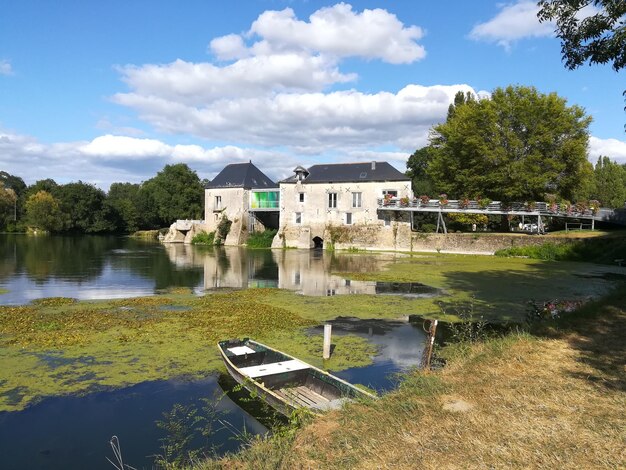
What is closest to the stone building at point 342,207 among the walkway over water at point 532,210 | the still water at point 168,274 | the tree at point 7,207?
the walkway over water at point 532,210

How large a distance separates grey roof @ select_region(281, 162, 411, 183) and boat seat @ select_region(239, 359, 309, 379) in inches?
1549

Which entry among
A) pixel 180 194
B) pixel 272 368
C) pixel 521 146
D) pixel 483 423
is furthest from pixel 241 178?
pixel 483 423

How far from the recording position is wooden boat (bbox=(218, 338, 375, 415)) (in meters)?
7.79

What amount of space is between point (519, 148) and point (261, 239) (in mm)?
28885

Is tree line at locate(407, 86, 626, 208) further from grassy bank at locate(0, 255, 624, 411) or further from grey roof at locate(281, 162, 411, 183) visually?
grassy bank at locate(0, 255, 624, 411)

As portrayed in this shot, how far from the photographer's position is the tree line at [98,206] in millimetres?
73938

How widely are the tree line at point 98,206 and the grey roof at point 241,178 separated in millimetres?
16710

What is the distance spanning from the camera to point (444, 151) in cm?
4728

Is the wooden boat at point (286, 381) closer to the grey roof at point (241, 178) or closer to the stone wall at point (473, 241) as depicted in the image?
the stone wall at point (473, 241)

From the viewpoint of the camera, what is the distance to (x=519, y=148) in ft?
137

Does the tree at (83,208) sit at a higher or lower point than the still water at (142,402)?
higher

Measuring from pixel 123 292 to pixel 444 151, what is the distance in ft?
119

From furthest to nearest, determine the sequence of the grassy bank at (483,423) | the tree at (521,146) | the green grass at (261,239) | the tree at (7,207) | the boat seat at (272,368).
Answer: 1. the tree at (7,207)
2. the green grass at (261,239)
3. the tree at (521,146)
4. the boat seat at (272,368)
5. the grassy bank at (483,423)

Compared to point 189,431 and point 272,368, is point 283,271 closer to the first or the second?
point 272,368
